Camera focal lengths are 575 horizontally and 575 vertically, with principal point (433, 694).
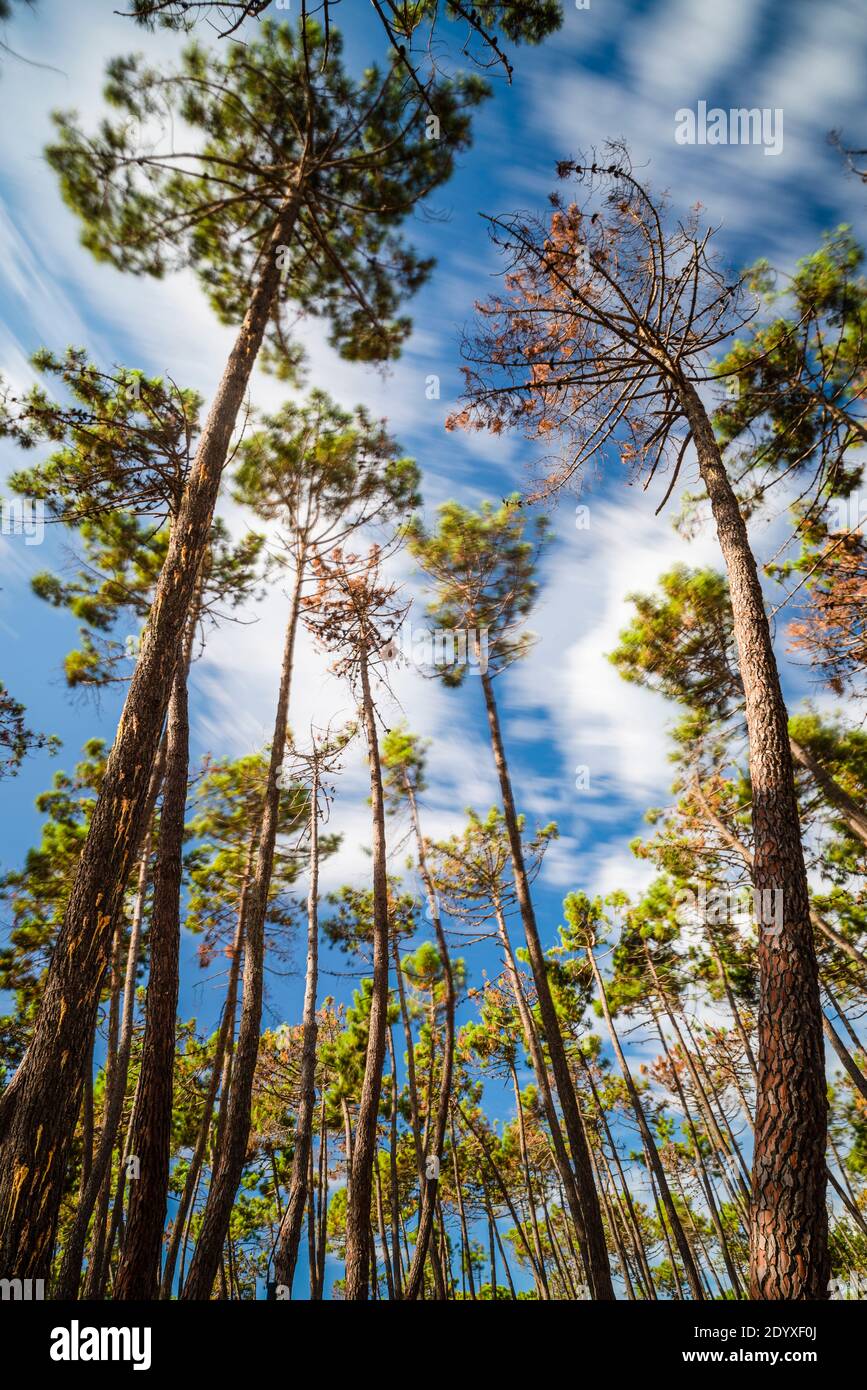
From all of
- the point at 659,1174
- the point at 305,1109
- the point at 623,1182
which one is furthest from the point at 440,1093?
the point at 623,1182

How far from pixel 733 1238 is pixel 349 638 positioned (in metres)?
29.2

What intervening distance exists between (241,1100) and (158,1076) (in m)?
1.18

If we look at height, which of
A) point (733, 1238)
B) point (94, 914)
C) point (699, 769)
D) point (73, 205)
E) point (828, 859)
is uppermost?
point (73, 205)

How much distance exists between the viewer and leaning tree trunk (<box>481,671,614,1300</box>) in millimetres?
6219

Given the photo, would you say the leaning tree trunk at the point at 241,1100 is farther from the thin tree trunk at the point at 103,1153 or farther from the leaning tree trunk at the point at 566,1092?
the leaning tree trunk at the point at 566,1092

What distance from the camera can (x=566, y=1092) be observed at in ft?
21.6

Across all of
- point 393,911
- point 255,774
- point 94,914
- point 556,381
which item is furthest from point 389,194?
point 393,911

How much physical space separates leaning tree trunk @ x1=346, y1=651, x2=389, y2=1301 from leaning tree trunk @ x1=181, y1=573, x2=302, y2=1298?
131 cm

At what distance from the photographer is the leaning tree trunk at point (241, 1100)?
16.0ft

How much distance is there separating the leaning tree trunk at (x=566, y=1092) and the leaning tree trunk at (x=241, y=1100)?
3.35m

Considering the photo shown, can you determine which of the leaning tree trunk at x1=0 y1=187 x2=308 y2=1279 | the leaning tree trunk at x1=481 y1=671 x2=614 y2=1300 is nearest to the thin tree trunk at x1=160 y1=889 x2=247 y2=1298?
the leaning tree trunk at x1=481 y1=671 x2=614 y2=1300

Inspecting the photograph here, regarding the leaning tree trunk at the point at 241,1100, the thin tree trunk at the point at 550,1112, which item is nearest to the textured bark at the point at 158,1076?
the leaning tree trunk at the point at 241,1100
